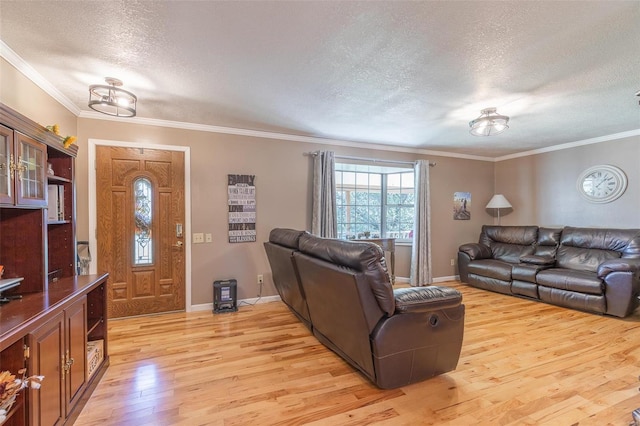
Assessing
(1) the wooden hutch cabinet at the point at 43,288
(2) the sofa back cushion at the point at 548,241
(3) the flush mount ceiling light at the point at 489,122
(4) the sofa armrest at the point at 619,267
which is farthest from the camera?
(2) the sofa back cushion at the point at 548,241

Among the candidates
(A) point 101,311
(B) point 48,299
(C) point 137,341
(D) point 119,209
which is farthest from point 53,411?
(D) point 119,209

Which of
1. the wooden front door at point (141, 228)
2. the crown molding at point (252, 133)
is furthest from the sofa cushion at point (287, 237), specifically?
Result: the crown molding at point (252, 133)

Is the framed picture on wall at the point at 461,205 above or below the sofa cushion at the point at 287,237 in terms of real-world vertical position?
above

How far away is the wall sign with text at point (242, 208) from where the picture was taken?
4086mm

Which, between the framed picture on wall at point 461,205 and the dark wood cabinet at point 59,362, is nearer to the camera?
the dark wood cabinet at point 59,362

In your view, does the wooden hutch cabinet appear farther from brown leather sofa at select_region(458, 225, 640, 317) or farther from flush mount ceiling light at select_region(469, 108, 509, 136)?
brown leather sofa at select_region(458, 225, 640, 317)

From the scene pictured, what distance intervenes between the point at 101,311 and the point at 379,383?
7.43 feet

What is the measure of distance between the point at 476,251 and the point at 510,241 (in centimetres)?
70

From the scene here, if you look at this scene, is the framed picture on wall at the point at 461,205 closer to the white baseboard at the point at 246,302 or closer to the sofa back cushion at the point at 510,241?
the sofa back cushion at the point at 510,241

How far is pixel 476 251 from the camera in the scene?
529 centimetres

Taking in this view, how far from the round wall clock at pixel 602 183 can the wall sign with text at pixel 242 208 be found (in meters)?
5.32

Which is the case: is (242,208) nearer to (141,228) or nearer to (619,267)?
(141,228)

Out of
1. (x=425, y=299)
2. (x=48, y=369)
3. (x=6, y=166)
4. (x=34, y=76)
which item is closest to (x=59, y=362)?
(x=48, y=369)

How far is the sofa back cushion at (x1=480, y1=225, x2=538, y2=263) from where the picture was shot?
16.8 ft
